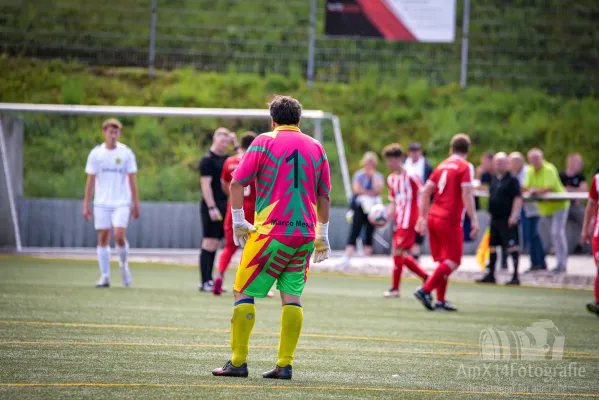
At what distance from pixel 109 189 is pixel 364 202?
246 inches

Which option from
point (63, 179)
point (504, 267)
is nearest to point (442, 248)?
point (504, 267)

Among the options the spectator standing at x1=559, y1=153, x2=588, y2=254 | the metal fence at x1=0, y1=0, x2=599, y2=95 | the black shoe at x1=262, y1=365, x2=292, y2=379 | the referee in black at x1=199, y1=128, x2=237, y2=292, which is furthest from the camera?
the metal fence at x1=0, y1=0, x2=599, y2=95

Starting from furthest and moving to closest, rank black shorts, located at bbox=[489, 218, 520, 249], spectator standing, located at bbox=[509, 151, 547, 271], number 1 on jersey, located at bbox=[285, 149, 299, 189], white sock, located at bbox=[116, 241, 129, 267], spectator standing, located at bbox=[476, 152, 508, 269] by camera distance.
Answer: spectator standing, located at bbox=[476, 152, 508, 269]
spectator standing, located at bbox=[509, 151, 547, 271]
black shorts, located at bbox=[489, 218, 520, 249]
white sock, located at bbox=[116, 241, 129, 267]
number 1 on jersey, located at bbox=[285, 149, 299, 189]

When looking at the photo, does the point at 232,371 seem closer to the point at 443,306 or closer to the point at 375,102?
the point at 443,306

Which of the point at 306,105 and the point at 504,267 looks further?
the point at 306,105

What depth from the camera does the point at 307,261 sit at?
730 centimetres

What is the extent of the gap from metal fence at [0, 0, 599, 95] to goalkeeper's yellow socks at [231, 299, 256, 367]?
20757 millimetres

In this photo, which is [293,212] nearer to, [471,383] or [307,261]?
[307,261]

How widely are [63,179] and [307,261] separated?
15.2 meters

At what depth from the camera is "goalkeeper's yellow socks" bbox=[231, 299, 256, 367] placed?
705cm

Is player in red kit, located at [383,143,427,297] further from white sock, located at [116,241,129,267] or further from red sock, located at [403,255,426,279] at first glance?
white sock, located at [116,241,129,267]

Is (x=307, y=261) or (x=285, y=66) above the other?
(x=285, y=66)

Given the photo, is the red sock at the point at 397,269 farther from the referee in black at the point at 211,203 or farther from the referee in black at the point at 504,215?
the referee in black at the point at 504,215

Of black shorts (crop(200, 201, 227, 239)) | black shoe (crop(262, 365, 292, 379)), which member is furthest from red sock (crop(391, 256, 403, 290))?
black shoe (crop(262, 365, 292, 379))
